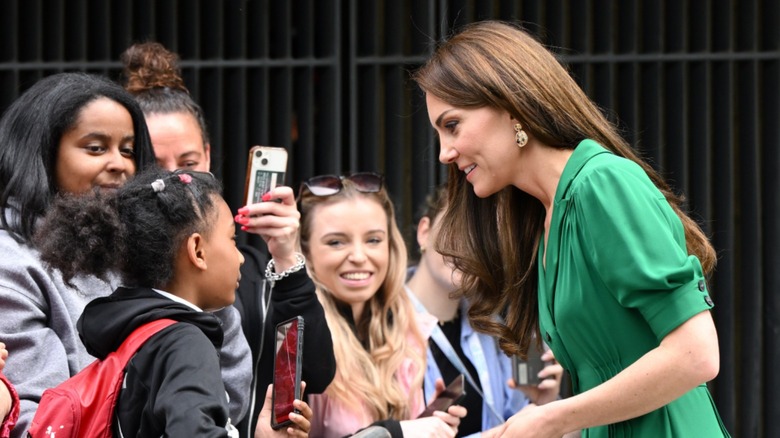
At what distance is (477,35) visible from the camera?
3.12 meters

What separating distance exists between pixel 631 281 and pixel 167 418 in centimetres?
102

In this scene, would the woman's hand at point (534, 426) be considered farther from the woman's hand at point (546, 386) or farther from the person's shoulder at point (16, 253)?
the woman's hand at point (546, 386)

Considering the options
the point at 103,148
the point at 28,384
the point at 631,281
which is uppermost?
the point at 103,148

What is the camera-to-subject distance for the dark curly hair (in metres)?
2.95

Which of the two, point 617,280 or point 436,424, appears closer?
point 617,280

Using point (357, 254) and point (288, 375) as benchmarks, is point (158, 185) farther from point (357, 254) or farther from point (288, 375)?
point (357, 254)

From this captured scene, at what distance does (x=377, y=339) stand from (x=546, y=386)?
2.03 ft

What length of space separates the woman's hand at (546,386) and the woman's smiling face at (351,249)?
24.5 inches

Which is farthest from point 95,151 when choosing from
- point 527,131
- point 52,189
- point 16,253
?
point 527,131

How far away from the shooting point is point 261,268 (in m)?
3.87

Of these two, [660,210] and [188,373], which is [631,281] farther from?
[188,373]

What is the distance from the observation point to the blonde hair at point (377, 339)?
13.5 feet

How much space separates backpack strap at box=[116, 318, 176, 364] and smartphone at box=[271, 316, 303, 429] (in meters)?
0.62

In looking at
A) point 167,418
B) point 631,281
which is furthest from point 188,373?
point 631,281
